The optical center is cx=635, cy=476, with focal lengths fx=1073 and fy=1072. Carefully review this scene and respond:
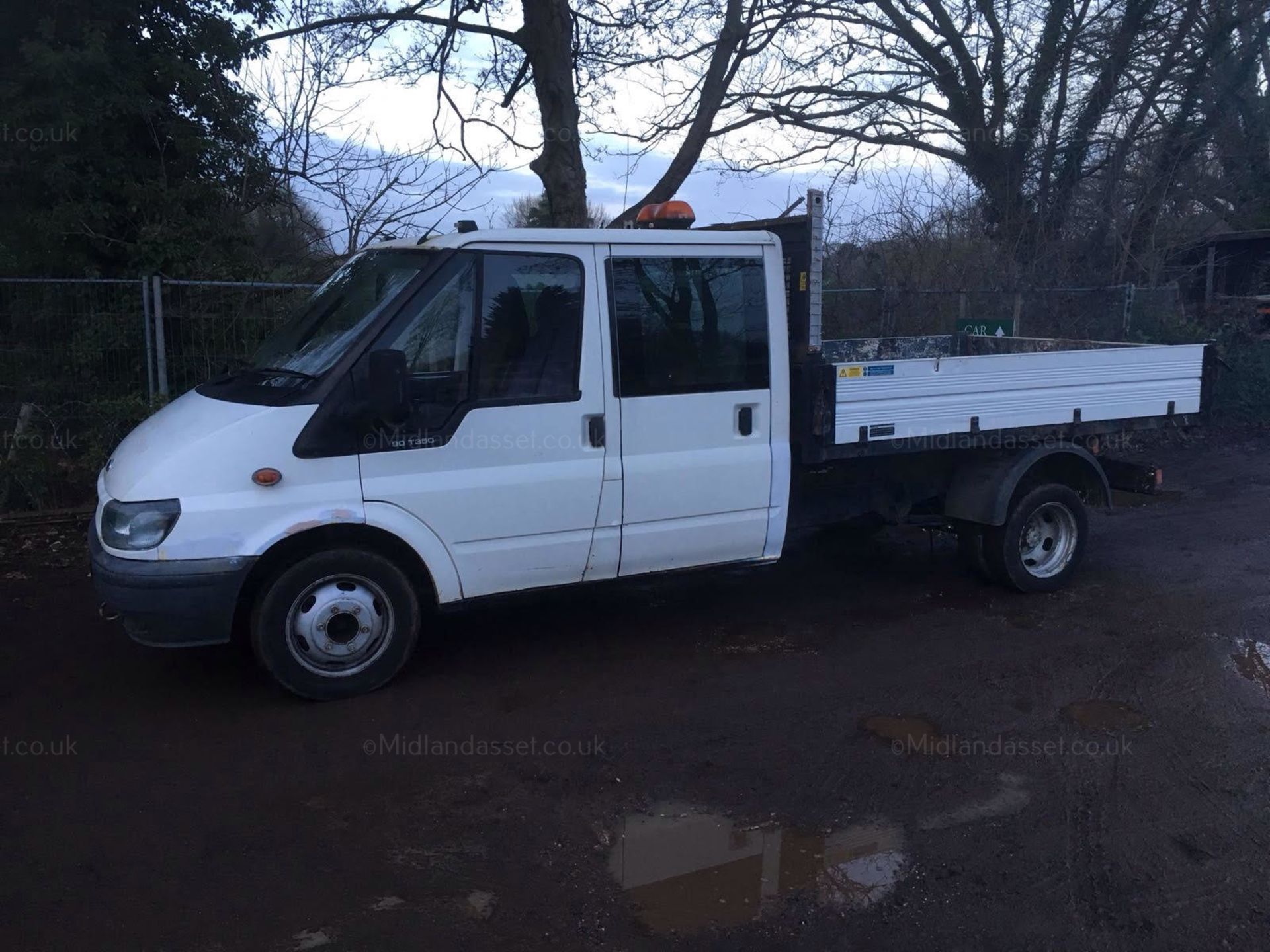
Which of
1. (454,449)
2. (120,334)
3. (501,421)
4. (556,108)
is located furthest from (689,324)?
(556,108)

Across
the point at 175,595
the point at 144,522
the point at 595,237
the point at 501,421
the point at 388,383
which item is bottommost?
the point at 175,595

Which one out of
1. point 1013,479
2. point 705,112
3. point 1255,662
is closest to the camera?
point 1255,662

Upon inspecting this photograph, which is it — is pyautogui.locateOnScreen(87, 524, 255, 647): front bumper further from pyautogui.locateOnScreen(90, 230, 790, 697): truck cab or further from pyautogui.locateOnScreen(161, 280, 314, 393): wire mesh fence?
pyautogui.locateOnScreen(161, 280, 314, 393): wire mesh fence

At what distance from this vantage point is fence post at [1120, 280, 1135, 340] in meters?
14.3

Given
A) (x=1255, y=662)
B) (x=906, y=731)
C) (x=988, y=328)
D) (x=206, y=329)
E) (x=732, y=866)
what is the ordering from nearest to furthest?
(x=732, y=866) → (x=906, y=731) → (x=1255, y=662) → (x=206, y=329) → (x=988, y=328)

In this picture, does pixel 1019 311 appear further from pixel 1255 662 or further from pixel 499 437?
pixel 499 437

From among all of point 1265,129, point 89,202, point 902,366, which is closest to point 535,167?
point 89,202

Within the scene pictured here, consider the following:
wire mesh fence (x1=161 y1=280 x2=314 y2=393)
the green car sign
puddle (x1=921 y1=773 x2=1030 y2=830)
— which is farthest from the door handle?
the green car sign

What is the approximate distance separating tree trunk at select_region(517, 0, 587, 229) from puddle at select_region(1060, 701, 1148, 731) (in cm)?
765

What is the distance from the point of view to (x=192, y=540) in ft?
15.8

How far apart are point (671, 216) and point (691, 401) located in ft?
3.84

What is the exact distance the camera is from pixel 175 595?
483 centimetres

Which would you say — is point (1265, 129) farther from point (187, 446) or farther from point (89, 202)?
point (187, 446)

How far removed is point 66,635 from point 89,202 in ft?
18.8
